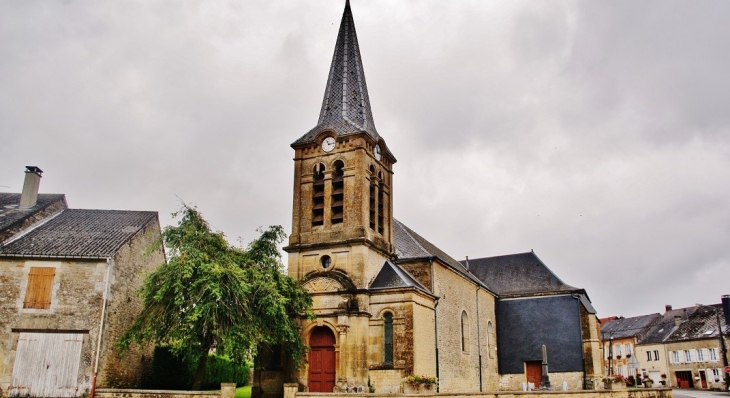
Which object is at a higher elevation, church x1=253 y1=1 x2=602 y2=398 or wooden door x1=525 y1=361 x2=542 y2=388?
church x1=253 y1=1 x2=602 y2=398

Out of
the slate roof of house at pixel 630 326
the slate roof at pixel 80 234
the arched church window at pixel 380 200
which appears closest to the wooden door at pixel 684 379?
the slate roof of house at pixel 630 326

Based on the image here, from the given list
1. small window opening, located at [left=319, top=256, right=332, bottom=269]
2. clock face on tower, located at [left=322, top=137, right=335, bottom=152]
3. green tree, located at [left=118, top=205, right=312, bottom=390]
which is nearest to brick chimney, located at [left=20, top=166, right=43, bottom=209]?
green tree, located at [left=118, top=205, right=312, bottom=390]

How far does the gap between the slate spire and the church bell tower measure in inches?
2.0

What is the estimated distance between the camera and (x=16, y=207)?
27.9 meters

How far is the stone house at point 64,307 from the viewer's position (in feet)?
74.5

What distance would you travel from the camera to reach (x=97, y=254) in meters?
24.0

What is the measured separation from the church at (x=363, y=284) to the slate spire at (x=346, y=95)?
0.06 metres

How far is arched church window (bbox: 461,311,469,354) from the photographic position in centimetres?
3045

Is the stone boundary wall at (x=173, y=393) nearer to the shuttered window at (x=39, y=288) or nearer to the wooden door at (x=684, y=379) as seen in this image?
the shuttered window at (x=39, y=288)

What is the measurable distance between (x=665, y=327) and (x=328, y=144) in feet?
158

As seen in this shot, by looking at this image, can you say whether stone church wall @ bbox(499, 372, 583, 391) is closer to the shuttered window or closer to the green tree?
the green tree

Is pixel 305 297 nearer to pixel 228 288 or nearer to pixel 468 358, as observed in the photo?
pixel 228 288

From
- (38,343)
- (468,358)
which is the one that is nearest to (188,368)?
(38,343)

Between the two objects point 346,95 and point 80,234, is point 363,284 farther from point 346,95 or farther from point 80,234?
point 80,234
